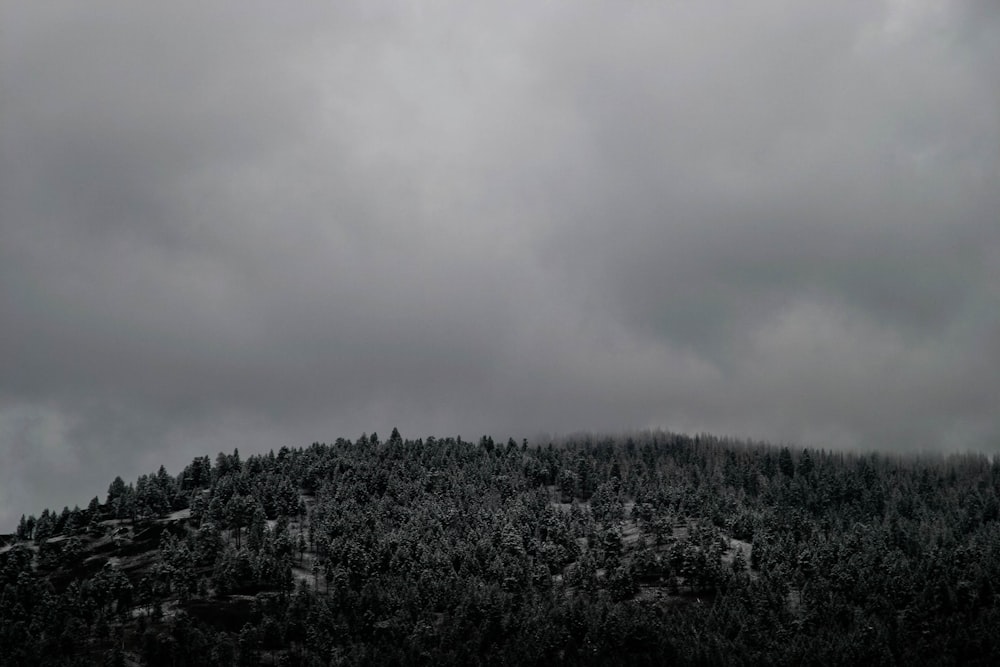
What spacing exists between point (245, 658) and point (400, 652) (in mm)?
36316

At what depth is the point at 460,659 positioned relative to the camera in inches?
7170

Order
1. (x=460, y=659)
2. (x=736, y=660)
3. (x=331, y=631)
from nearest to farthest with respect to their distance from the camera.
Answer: (x=736, y=660), (x=460, y=659), (x=331, y=631)

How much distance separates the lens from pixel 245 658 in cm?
18838

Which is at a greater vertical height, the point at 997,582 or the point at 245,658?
the point at 997,582

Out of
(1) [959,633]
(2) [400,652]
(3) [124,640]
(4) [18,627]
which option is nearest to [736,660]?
(1) [959,633]

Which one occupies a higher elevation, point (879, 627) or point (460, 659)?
point (879, 627)

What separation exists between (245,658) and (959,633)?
15446cm

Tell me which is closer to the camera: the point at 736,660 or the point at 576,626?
the point at 736,660

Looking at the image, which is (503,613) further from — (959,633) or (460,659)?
(959,633)

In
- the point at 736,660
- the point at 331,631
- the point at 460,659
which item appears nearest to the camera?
the point at 736,660

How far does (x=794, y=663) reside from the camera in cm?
17050

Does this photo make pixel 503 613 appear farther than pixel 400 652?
Yes

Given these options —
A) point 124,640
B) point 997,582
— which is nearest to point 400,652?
point 124,640

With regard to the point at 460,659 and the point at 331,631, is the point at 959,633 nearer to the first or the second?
the point at 460,659
